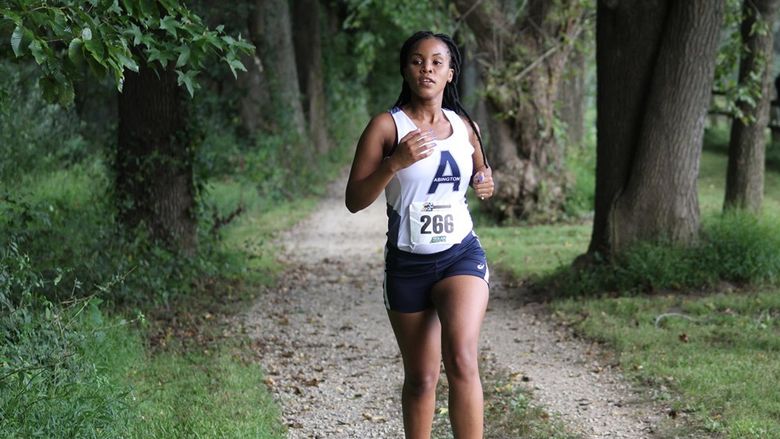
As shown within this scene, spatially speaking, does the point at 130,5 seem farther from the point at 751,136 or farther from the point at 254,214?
the point at 254,214

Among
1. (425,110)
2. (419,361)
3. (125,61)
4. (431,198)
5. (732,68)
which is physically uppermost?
(732,68)

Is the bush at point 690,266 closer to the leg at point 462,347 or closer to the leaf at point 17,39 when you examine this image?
the leg at point 462,347

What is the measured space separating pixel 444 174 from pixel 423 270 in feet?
1.54

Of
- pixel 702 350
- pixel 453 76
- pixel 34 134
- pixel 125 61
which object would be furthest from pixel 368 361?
pixel 34 134

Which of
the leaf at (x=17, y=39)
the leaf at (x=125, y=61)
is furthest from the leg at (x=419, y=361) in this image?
the leaf at (x=17, y=39)

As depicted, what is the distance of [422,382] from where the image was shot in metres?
4.84

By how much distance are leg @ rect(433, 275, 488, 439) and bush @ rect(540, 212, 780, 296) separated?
5412mm

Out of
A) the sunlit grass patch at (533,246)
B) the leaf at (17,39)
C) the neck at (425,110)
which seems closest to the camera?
the leaf at (17,39)

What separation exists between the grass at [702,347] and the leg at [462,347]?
1790 millimetres

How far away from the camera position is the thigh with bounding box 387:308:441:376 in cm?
478

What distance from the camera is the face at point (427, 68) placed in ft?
15.5

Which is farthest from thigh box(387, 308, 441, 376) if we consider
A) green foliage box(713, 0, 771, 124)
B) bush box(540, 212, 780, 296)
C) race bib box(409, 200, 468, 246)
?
green foliage box(713, 0, 771, 124)

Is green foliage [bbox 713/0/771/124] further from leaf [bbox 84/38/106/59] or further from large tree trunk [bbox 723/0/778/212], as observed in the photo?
leaf [bbox 84/38/106/59]

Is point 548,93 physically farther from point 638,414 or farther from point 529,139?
point 638,414
